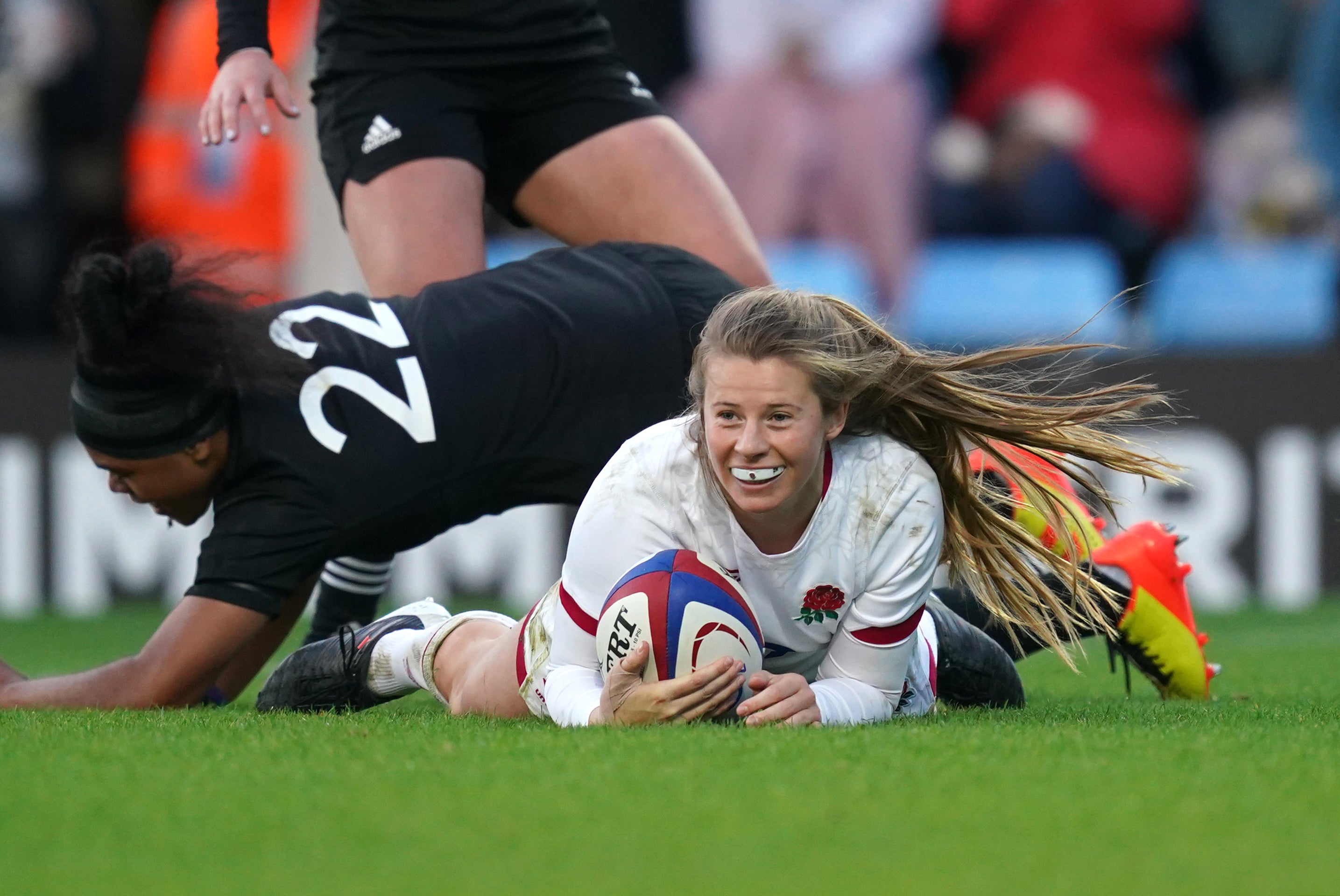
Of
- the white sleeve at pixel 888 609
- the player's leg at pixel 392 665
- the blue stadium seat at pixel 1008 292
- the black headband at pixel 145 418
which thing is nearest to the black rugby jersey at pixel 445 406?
the black headband at pixel 145 418

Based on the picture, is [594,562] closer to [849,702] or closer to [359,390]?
[849,702]

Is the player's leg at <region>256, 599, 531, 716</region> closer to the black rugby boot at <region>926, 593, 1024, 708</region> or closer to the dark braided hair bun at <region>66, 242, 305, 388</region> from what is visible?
the dark braided hair bun at <region>66, 242, 305, 388</region>

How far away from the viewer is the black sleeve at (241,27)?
4.57 meters

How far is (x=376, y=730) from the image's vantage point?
3438 millimetres

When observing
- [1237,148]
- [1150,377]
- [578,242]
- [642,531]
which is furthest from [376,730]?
[1237,148]

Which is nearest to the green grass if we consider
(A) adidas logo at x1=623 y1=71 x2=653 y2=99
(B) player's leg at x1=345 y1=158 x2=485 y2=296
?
(B) player's leg at x1=345 y1=158 x2=485 y2=296

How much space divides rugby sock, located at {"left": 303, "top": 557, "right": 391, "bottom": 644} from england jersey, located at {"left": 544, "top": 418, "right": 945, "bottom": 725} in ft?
4.30

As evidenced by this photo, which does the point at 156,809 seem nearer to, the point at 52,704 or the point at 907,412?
the point at 52,704

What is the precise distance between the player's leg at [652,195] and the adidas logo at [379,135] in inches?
15.4

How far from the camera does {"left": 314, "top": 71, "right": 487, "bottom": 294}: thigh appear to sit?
453 cm

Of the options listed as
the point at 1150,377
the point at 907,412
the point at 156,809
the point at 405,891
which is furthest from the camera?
the point at 1150,377

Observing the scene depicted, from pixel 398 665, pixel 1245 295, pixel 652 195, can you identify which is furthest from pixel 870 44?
pixel 398 665

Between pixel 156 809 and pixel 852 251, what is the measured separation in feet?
21.2

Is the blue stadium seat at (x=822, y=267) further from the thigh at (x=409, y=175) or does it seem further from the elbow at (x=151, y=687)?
the elbow at (x=151, y=687)
